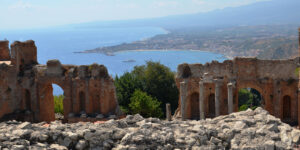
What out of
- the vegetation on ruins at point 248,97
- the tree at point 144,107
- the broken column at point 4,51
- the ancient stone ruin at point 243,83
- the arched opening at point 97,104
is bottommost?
the vegetation on ruins at point 248,97

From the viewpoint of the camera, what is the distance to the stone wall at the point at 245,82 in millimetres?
24438

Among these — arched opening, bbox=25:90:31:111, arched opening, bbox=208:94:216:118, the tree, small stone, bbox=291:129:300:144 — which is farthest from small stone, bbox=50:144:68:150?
the tree

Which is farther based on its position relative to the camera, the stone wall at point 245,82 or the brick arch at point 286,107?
the brick arch at point 286,107

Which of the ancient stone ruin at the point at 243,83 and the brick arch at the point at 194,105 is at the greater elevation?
the ancient stone ruin at the point at 243,83

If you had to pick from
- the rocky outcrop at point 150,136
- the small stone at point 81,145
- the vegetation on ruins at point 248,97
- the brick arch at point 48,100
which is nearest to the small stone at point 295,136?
the rocky outcrop at point 150,136

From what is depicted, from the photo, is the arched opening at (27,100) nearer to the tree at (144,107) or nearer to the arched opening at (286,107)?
the tree at (144,107)

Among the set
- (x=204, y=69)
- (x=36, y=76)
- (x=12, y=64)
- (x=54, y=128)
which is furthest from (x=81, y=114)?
(x=54, y=128)

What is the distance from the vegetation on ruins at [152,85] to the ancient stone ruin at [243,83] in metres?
10.3

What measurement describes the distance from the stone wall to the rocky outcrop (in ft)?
42.3

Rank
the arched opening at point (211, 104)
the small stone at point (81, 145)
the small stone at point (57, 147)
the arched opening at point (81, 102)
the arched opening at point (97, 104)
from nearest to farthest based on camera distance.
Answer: the small stone at point (57, 147)
the small stone at point (81, 145)
the arched opening at point (97, 104)
the arched opening at point (211, 104)
the arched opening at point (81, 102)

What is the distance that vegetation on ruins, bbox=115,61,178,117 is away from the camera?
36438 mm

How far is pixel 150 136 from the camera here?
10906mm

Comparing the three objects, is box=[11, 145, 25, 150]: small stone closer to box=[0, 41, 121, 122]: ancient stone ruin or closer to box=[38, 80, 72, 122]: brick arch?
box=[0, 41, 121, 122]: ancient stone ruin

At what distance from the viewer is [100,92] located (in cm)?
2703
